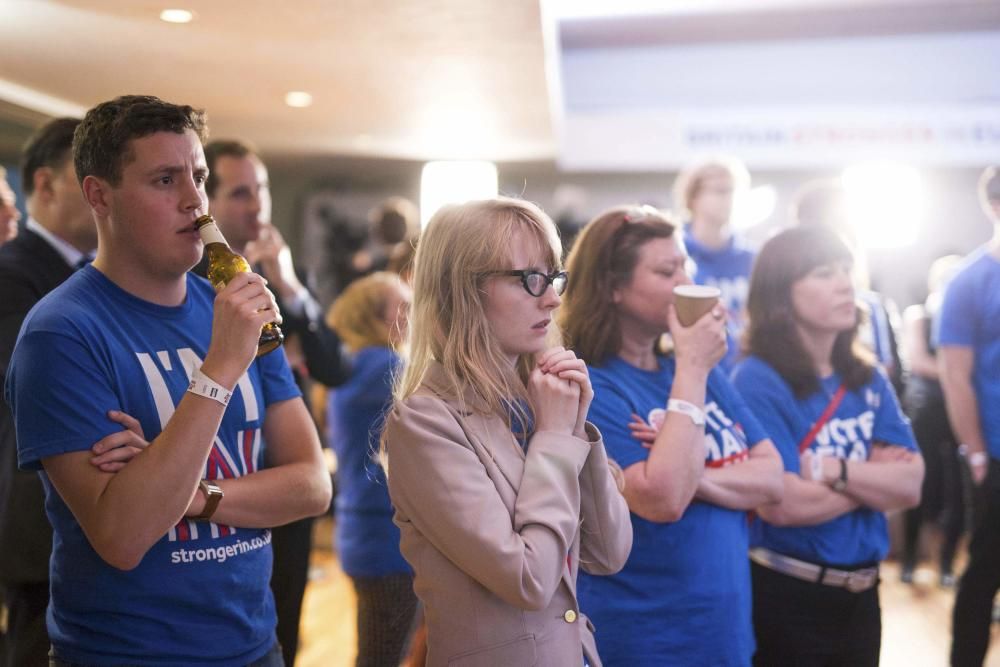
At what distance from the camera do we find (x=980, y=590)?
10.6ft

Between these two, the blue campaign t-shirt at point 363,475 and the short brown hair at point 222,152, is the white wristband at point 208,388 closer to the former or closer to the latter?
the short brown hair at point 222,152

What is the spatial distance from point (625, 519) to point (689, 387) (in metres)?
0.46

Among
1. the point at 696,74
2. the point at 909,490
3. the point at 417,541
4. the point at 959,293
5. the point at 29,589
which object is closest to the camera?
the point at 417,541

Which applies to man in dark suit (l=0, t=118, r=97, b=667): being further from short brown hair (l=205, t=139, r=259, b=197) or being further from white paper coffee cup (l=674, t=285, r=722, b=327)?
white paper coffee cup (l=674, t=285, r=722, b=327)

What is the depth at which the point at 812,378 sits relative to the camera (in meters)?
2.43

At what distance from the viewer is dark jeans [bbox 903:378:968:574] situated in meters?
5.64

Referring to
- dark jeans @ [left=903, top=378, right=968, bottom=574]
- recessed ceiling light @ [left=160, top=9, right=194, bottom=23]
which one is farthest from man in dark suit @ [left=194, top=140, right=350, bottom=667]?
dark jeans @ [left=903, top=378, right=968, bottom=574]

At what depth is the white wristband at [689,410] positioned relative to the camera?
1.98 m

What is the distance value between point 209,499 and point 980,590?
106 inches

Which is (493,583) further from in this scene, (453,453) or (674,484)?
(674,484)

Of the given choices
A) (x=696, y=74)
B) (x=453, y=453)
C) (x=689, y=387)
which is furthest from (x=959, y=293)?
(x=696, y=74)

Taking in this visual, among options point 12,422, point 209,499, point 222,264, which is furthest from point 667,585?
point 12,422

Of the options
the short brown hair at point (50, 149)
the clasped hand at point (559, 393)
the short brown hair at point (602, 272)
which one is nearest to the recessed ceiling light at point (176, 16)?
the short brown hair at point (50, 149)

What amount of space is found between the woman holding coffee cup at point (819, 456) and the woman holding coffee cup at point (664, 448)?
0.76 feet
